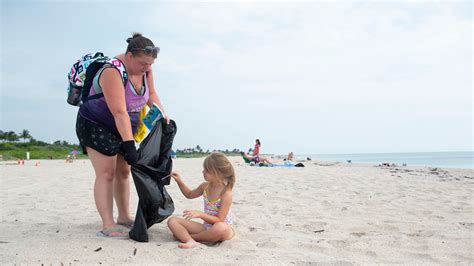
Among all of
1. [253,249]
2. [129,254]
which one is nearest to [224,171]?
[253,249]

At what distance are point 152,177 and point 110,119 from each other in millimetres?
648

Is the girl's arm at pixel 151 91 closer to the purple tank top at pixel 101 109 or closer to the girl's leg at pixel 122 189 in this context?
the purple tank top at pixel 101 109

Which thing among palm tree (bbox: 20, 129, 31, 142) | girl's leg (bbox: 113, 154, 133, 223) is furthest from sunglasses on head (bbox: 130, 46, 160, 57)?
palm tree (bbox: 20, 129, 31, 142)

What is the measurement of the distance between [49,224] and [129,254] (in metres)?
1.70

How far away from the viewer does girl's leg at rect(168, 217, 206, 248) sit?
314cm

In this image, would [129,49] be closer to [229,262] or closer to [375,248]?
[229,262]

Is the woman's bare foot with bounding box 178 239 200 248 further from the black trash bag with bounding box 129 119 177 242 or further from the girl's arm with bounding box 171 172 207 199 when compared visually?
the girl's arm with bounding box 171 172 207 199

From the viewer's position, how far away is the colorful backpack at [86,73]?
3.32 meters

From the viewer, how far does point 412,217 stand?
185 inches

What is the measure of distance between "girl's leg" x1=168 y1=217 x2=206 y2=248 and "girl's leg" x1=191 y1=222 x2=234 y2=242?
66mm

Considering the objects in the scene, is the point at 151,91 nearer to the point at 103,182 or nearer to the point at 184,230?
the point at 103,182

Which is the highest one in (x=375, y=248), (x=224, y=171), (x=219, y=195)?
(x=224, y=171)

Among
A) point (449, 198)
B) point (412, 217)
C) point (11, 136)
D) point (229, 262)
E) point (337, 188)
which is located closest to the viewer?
point (229, 262)

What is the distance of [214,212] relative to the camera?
3469mm
